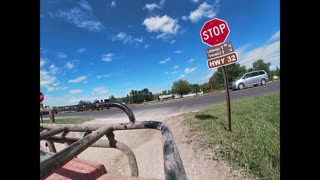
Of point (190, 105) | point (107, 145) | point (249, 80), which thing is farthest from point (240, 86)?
point (107, 145)

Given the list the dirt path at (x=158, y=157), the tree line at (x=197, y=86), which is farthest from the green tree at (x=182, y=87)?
the dirt path at (x=158, y=157)

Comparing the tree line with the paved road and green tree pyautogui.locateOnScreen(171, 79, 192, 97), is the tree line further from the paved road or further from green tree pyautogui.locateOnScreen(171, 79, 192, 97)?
the paved road

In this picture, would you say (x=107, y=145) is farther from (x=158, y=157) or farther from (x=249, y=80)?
(x=249, y=80)

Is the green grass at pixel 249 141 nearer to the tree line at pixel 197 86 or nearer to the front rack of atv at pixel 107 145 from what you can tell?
the front rack of atv at pixel 107 145

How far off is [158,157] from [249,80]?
20.0m

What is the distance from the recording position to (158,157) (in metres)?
5.74

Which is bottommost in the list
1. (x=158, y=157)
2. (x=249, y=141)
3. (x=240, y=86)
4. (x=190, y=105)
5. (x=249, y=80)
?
(x=158, y=157)

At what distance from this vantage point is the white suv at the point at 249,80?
23422mm

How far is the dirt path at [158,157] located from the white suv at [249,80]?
16673mm

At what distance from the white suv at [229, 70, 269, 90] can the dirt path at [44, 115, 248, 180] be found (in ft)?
54.7

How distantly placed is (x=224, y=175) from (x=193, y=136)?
193cm
